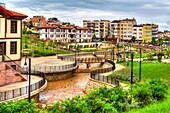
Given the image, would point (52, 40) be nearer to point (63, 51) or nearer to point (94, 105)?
point (63, 51)

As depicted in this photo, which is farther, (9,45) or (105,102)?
(9,45)

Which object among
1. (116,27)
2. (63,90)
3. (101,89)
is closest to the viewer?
(101,89)

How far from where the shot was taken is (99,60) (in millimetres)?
55969

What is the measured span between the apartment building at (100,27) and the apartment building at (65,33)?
905 inches

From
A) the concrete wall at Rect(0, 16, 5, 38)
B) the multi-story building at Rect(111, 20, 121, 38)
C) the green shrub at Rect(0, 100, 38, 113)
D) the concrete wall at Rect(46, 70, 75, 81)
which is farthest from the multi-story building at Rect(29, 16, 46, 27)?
the green shrub at Rect(0, 100, 38, 113)

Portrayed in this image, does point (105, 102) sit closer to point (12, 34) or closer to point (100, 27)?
point (12, 34)

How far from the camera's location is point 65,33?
106 meters

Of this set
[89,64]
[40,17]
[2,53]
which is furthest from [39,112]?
[40,17]

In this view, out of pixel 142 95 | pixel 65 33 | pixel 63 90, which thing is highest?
pixel 65 33

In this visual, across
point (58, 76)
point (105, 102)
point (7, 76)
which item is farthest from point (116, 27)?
point (105, 102)

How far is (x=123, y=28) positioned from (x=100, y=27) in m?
12.3

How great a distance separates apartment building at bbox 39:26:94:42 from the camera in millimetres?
99688

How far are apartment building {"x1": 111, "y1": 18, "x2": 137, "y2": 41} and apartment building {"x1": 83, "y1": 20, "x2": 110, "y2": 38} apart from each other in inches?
168

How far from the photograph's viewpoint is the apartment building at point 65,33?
3925 inches
